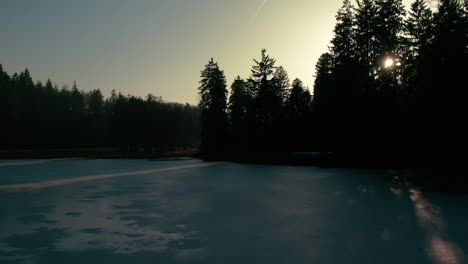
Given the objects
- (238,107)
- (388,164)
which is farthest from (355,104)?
(238,107)

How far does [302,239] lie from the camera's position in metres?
9.88

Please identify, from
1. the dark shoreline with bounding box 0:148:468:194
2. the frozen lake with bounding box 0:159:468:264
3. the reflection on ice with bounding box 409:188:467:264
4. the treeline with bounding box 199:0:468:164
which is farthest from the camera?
the treeline with bounding box 199:0:468:164

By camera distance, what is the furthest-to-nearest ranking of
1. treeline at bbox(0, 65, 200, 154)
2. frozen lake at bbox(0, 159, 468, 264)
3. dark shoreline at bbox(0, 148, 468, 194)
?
treeline at bbox(0, 65, 200, 154), dark shoreline at bbox(0, 148, 468, 194), frozen lake at bbox(0, 159, 468, 264)

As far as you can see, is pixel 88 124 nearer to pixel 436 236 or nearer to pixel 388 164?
pixel 388 164

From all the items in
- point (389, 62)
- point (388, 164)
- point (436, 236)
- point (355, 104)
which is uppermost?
point (389, 62)

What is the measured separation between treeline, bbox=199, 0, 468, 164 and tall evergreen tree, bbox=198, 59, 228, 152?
0.19 metres

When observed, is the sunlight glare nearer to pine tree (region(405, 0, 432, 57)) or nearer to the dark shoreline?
pine tree (region(405, 0, 432, 57))

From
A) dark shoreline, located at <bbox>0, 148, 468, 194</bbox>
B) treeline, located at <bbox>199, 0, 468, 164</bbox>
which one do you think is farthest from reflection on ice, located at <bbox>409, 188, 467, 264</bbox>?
treeline, located at <bbox>199, 0, 468, 164</bbox>

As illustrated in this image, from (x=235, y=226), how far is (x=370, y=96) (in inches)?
1250

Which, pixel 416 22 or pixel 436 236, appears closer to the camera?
pixel 436 236

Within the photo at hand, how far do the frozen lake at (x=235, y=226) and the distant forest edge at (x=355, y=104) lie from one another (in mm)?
10433

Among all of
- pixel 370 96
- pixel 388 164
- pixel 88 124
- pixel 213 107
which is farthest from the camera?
pixel 88 124

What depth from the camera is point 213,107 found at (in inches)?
2613

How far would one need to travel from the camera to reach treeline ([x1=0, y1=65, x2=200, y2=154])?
87688 mm
